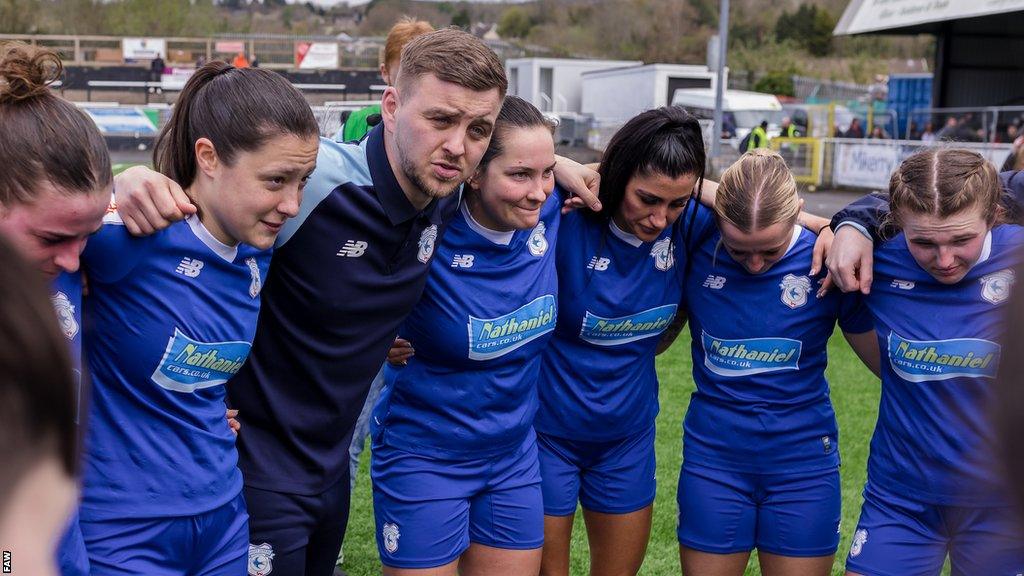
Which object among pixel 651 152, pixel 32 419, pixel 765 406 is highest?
pixel 651 152

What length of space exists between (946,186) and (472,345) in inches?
58.8

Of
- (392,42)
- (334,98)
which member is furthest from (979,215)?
(334,98)

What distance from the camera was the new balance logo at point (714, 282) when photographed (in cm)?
360

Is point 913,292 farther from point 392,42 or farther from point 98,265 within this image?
point 392,42

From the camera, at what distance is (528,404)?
11.4 ft

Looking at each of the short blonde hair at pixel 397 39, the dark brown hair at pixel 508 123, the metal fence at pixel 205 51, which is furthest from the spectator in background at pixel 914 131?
the dark brown hair at pixel 508 123

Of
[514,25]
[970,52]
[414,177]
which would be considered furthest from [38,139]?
[514,25]

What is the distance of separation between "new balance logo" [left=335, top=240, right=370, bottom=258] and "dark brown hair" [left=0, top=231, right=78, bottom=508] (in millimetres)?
1973

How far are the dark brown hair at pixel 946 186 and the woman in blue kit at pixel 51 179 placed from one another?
225 cm

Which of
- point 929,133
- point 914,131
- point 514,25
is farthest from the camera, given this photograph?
point 514,25

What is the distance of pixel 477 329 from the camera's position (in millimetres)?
3252

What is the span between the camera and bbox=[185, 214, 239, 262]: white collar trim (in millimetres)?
2594

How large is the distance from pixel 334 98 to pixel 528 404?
2864cm

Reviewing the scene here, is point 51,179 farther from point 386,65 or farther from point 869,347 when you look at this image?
point 386,65
